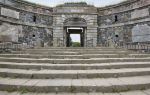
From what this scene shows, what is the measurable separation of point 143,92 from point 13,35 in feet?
47.5

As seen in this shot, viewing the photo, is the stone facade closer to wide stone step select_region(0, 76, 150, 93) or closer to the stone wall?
the stone wall

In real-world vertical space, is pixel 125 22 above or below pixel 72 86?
above

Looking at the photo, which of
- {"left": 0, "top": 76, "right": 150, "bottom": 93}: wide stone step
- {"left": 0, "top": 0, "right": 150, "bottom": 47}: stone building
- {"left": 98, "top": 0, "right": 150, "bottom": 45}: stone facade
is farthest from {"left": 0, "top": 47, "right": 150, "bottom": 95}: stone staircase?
{"left": 0, "top": 0, "right": 150, "bottom": 47}: stone building

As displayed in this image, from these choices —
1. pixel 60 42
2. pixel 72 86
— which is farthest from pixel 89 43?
pixel 72 86

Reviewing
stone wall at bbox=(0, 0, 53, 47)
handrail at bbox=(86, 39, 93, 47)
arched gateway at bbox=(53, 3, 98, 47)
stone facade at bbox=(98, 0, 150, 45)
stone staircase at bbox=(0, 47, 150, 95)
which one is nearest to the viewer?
stone staircase at bbox=(0, 47, 150, 95)

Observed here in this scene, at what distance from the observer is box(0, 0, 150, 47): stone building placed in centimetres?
1616

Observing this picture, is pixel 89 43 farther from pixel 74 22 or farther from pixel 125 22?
pixel 125 22

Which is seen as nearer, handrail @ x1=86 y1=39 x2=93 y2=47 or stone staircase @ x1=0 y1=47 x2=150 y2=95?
stone staircase @ x1=0 y1=47 x2=150 y2=95

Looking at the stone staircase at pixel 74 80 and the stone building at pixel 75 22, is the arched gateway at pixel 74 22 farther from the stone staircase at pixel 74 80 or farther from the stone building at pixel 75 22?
the stone staircase at pixel 74 80

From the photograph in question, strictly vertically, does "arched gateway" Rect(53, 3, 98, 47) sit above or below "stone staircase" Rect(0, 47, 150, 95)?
above

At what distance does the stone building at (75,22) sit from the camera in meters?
16.2

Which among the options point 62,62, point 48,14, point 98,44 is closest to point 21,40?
point 48,14

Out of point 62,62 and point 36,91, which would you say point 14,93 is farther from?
point 62,62

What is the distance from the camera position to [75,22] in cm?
1966
